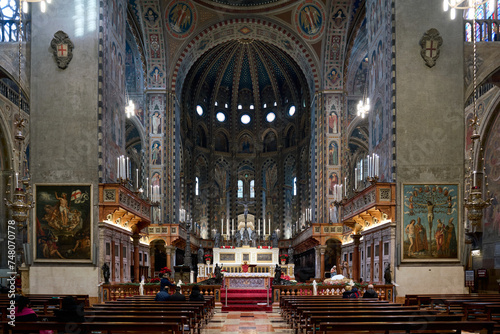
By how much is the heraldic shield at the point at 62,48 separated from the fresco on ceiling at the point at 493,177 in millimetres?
21413

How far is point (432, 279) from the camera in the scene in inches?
692

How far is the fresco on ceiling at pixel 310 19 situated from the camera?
32188 mm

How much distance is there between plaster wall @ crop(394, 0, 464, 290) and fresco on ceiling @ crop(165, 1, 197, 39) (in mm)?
16791

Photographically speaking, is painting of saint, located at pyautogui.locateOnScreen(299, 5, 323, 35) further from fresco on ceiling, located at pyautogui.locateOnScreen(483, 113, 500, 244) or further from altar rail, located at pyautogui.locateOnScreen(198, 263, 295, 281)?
altar rail, located at pyautogui.locateOnScreen(198, 263, 295, 281)

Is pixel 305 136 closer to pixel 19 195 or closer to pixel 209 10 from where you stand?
pixel 209 10

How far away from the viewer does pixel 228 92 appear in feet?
154

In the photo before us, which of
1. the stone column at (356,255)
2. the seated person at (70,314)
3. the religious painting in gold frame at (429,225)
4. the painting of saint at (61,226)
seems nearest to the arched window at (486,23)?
the religious painting in gold frame at (429,225)

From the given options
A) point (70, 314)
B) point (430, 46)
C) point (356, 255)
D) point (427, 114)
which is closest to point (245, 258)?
point (356, 255)

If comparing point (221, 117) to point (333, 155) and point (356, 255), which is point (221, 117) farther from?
point (356, 255)

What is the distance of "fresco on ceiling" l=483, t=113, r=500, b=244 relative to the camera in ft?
92.8

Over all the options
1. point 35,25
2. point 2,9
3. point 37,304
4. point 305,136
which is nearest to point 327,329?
point 37,304

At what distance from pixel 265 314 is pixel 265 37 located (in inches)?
831

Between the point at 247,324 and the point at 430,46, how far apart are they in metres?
11.3

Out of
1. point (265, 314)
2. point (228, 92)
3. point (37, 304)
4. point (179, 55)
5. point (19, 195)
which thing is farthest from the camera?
point (228, 92)
